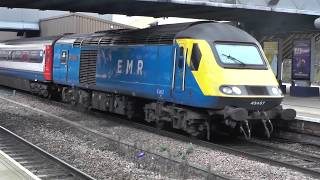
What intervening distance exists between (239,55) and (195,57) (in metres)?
1.17

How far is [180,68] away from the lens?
14.0m

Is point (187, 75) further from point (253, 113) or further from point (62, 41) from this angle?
point (62, 41)

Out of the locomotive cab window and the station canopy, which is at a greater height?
the station canopy

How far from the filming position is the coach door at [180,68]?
45.6 ft

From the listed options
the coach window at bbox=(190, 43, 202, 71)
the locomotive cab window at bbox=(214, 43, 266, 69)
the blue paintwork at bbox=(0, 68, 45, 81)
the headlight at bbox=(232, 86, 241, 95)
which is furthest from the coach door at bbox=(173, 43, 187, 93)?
the blue paintwork at bbox=(0, 68, 45, 81)

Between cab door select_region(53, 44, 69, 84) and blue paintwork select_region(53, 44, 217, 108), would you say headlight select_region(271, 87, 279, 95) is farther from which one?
cab door select_region(53, 44, 69, 84)

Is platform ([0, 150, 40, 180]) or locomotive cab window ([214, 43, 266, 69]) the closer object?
platform ([0, 150, 40, 180])

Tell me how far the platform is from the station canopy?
37.2ft

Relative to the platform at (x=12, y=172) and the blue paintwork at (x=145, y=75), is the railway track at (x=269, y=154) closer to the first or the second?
the blue paintwork at (x=145, y=75)

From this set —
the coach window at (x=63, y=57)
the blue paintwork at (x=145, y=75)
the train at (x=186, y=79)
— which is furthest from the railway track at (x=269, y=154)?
the coach window at (x=63, y=57)

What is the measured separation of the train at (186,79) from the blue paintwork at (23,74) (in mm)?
6364

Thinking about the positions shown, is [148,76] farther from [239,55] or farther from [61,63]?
[61,63]

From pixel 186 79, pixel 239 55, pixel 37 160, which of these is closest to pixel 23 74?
pixel 186 79

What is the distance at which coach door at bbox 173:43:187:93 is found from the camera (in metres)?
13.9
